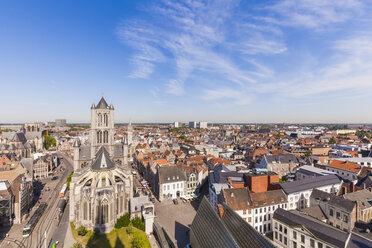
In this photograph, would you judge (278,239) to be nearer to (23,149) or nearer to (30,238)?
(30,238)

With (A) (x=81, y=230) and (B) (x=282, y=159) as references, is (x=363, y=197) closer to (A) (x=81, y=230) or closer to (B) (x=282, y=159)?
(B) (x=282, y=159)

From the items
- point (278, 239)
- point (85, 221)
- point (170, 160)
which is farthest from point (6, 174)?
point (278, 239)

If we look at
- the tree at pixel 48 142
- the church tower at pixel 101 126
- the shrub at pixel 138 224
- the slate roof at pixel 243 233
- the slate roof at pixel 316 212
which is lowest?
the shrub at pixel 138 224

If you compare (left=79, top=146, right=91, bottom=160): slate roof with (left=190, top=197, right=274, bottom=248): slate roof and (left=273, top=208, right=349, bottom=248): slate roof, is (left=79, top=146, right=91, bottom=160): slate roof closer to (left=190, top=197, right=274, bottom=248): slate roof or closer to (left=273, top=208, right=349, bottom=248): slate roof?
(left=190, top=197, right=274, bottom=248): slate roof

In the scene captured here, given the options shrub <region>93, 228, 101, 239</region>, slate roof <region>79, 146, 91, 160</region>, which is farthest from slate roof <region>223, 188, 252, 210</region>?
slate roof <region>79, 146, 91, 160</region>

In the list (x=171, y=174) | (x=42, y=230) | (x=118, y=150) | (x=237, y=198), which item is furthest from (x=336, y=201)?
(x=42, y=230)

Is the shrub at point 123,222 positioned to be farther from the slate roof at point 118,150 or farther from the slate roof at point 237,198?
the slate roof at point 237,198

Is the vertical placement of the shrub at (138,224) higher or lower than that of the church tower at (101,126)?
lower

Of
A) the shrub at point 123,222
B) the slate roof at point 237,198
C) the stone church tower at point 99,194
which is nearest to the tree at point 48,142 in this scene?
the stone church tower at point 99,194
